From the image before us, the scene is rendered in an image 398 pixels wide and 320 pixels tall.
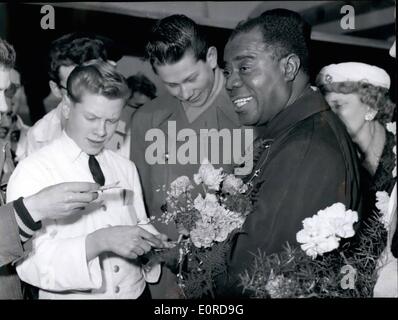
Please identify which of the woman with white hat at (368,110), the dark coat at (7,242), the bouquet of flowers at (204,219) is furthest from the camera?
the woman with white hat at (368,110)

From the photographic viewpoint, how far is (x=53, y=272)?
1.96 metres

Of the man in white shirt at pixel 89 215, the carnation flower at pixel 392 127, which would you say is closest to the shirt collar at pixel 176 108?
the man in white shirt at pixel 89 215

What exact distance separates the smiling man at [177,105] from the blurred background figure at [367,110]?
39 cm

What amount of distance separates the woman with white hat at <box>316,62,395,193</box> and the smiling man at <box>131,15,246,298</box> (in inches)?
15.6

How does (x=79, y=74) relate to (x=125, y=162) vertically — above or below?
above

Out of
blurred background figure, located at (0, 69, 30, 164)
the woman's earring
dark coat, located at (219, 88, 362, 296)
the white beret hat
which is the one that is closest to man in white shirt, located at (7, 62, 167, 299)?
blurred background figure, located at (0, 69, 30, 164)

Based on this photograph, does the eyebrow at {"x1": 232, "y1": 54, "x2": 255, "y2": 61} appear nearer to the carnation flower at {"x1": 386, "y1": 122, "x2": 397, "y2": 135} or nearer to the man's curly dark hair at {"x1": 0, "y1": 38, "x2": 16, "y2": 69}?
the carnation flower at {"x1": 386, "y1": 122, "x2": 397, "y2": 135}

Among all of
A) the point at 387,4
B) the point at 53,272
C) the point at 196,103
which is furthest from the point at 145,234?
the point at 387,4

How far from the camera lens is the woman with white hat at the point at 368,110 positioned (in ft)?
6.97

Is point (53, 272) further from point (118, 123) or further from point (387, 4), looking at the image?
point (387, 4)

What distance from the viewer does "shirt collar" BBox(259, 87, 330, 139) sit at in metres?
1.98

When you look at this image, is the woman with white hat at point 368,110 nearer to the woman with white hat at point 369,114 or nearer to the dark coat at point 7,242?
the woman with white hat at point 369,114

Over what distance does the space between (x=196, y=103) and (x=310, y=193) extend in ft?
1.70
